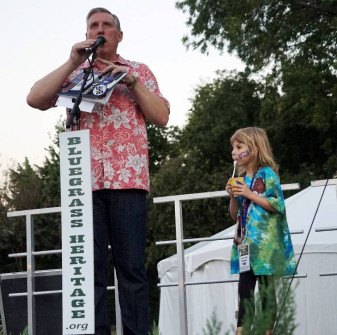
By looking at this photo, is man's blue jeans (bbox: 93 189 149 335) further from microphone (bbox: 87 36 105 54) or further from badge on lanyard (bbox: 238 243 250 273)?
badge on lanyard (bbox: 238 243 250 273)

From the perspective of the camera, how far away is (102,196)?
3.13 m

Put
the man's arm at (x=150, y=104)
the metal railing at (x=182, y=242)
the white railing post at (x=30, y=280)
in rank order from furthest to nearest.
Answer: the white railing post at (x=30, y=280) → the metal railing at (x=182, y=242) → the man's arm at (x=150, y=104)

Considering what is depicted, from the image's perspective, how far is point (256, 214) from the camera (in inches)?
157

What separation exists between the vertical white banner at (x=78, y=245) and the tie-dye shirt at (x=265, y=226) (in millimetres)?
1657

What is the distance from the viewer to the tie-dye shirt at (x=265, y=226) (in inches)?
155

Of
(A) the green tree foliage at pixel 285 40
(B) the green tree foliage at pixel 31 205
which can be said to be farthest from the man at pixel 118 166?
(B) the green tree foliage at pixel 31 205

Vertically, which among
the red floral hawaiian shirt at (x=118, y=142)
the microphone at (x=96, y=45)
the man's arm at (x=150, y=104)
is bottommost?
the red floral hawaiian shirt at (x=118, y=142)

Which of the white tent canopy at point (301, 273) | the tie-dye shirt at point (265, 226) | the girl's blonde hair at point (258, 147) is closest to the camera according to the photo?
the tie-dye shirt at point (265, 226)

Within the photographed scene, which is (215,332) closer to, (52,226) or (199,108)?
(52,226)

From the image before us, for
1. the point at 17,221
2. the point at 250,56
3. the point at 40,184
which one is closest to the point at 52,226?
the point at 17,221

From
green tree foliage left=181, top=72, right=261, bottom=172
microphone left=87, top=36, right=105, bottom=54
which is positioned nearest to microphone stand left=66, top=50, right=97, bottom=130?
microphone left=87, top=36, right=105, bottom=54

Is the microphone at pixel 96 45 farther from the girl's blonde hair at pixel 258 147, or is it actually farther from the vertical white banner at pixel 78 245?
the girl's blonde hair at pixel 258 147

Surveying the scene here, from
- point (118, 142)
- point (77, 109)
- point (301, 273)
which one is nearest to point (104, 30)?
point (118, 142)

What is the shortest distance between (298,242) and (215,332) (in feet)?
35.3
